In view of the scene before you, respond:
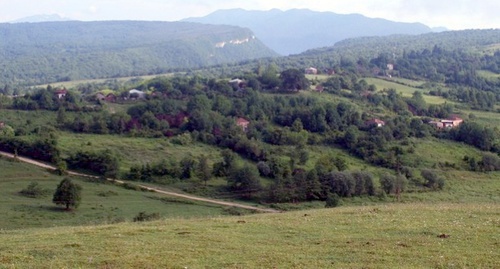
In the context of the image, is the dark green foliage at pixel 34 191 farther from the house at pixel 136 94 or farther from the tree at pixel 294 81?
the tree at pixel 294 81

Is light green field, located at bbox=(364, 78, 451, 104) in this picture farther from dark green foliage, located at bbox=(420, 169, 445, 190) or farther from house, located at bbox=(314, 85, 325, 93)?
dark green foliage, located at bbox=(420, 169, 445, 190)

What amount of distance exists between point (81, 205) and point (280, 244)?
30362 millimetres

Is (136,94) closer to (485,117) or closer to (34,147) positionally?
(34,147)

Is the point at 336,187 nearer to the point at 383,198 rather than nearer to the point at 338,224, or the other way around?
the point at 383,198

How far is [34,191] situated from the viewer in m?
49.1

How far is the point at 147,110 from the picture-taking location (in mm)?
95625

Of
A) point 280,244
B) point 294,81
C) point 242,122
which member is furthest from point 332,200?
point 294,81

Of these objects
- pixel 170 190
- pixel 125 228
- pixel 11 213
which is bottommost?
pixel 170 190

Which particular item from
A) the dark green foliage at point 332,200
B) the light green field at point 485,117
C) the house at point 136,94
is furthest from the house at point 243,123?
the light green field at point 485,117

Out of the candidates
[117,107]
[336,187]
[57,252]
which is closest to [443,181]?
[336,187]

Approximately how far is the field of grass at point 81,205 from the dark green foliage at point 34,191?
502 millimetres

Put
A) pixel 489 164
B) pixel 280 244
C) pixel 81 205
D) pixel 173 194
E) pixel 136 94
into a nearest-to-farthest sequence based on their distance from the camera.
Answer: pixel 280 244 < pixel 81 205 < pixel 173 194 < pixel 489 164 < pixel 136 94

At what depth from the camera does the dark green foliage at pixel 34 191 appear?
48.7 metres

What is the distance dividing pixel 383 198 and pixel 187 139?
35.9 metres
